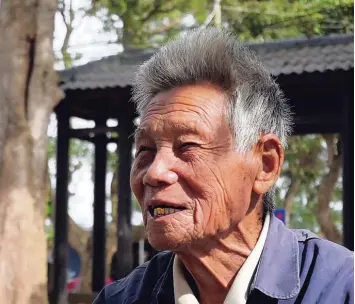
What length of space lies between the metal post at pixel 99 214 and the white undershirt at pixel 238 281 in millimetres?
6014

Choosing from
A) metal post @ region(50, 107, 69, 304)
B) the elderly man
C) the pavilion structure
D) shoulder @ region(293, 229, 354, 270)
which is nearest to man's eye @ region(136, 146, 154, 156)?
the elderly man

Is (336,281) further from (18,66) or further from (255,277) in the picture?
(18,66)

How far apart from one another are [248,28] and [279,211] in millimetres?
5329

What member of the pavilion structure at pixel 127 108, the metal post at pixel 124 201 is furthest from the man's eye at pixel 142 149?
the metal post at pixel 124 201

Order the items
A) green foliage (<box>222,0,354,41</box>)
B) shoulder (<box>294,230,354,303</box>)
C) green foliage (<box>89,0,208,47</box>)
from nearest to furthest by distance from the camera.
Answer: shoulder (<box>294,230,354,303</box>) < green foliage (<box>222,0,354,41</box>) < green foliage (<box>89,0,208,47</box>)

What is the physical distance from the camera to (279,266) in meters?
1.58

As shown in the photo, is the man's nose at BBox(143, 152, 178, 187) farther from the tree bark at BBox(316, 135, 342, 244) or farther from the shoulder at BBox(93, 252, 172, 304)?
the tree bark at BBox(316, 135, 342, 244)

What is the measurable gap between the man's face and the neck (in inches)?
1.4

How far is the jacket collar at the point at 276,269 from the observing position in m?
1.53

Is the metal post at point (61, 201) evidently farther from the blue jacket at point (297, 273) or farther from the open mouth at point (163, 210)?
the open mouth at point (163, 210)

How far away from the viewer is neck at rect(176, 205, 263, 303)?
1.63 metres

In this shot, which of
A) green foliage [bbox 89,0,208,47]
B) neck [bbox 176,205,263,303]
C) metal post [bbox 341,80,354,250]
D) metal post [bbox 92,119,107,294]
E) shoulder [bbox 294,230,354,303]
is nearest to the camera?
shoulder [bbox 294,230,354,303]

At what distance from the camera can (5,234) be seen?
5031mm

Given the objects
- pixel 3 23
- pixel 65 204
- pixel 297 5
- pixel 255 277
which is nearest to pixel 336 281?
pixel 255 277
